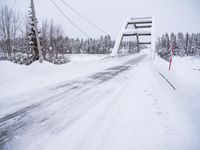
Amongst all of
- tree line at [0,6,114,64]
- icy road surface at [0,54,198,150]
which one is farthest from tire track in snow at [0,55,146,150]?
tree line at [0,6,114,64]

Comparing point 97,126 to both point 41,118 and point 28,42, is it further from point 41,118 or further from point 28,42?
point 28,42

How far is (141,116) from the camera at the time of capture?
4145 mm

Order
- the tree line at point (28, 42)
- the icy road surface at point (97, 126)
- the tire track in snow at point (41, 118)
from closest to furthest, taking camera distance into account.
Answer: the icy road surface at point (97, 126) < the tire track in snow at point (41, 118) < the tree line at point (28, 42)

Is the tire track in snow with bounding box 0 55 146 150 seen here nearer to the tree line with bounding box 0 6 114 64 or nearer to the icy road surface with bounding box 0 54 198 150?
the icy road surface with bounding box 0 54 198 150

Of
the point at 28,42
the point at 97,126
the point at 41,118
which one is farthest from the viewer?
the point at 28,42

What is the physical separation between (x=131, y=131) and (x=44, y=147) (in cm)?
158

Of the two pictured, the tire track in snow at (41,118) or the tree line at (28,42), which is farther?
the tree line at (28,42)

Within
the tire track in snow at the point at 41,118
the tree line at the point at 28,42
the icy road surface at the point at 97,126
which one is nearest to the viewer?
the icy road surface at the point at 97,126

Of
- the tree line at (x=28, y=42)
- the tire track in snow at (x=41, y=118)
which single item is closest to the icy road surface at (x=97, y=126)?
the tire track in snow at (x=41, y=118)

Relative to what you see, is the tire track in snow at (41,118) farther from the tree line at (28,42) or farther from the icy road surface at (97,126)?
the tree line at (28,42)

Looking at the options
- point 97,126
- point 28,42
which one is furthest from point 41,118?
point 28,42

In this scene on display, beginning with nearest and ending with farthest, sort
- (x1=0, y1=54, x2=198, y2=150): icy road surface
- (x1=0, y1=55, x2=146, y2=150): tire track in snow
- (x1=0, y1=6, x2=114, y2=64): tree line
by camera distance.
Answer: (x1=0, y1=54, x2=198, y2=150): icy road surface → (x1=0, y1=55, x2=146, y2=150): tire track in snow → (x1=0, y1=6, x2=114, y2=64): tree line

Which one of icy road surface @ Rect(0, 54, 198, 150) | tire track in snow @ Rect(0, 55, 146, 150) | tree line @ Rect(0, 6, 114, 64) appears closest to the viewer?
icy road surface @ Rect(0, 54, 198, 150)

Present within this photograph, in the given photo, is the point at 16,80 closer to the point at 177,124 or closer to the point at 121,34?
the point at 177,124
